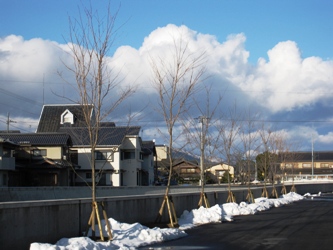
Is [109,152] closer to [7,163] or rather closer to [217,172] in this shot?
[217,172]

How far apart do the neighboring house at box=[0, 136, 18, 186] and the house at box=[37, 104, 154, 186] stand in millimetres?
6756

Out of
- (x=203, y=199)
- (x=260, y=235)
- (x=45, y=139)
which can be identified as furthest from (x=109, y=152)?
(x=260, y=235)

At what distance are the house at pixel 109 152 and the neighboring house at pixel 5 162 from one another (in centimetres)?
676

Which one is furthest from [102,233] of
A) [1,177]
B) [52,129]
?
[52,129]

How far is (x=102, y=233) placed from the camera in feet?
48.2

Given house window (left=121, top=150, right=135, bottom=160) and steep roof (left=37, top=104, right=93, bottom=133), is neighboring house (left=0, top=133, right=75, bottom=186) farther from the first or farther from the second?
steep roof (left=37, top=104, right=93, bottom=133)

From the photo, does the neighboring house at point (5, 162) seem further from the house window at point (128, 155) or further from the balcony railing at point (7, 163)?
the house window at point (128, 155)

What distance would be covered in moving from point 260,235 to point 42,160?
39.2 metres

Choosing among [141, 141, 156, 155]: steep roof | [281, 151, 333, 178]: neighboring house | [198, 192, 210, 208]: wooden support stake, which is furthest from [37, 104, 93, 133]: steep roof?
[281, 151, 333, 178]: neighboring house

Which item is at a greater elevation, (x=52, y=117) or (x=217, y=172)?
(x=52, y=117)

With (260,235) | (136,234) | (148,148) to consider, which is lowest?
(260,235)

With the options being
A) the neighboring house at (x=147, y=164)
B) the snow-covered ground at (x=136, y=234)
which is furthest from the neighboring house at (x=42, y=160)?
the snow-covered ground at (x=136, y=234)

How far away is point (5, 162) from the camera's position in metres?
46.6

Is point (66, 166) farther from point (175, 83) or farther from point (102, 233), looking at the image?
point (102, 233)
